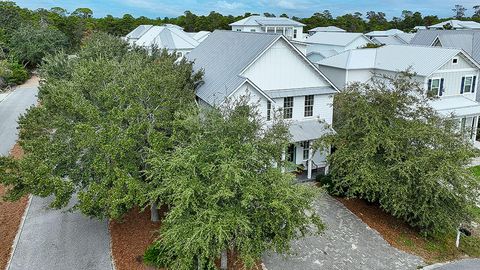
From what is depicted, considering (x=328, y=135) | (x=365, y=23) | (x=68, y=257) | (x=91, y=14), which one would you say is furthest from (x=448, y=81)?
(x=91, y=14)

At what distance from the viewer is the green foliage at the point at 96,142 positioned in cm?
1493

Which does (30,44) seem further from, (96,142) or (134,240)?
(96,142)

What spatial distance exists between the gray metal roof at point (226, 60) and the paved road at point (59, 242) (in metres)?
8.57

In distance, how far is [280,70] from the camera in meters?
23.5

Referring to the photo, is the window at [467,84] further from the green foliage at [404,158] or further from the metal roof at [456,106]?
the green foliage at [404,158]

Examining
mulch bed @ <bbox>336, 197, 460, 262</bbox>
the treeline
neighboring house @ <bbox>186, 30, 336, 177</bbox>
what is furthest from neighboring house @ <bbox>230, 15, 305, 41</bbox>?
mulch bed @ <bbox>336, 197, 460, 262</bbox>

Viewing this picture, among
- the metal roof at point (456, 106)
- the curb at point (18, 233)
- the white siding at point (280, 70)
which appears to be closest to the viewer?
the curb at point (18, 233)

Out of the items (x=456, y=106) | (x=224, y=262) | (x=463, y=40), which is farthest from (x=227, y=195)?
(x=463, y=40)

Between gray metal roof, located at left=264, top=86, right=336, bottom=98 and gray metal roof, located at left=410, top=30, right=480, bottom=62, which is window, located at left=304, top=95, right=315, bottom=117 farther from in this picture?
gray metal roof, located at left=410, top=30, right=480, bottom=62

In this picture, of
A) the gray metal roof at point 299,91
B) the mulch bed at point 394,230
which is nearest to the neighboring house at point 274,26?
the gray metal roof at point 299,91

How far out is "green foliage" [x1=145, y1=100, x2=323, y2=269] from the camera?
12805 millimetres

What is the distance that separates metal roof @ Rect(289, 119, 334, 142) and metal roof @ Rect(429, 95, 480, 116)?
423 inches

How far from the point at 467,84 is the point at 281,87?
57.6 feet

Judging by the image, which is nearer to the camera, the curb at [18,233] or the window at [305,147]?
the curb at [18,233]
